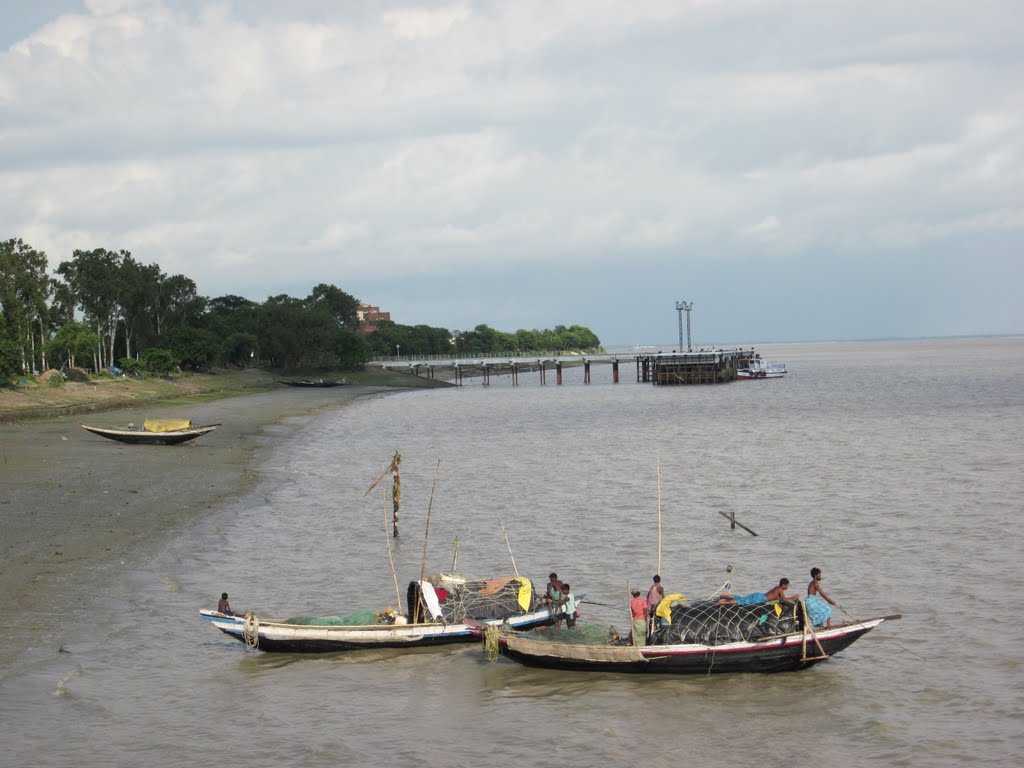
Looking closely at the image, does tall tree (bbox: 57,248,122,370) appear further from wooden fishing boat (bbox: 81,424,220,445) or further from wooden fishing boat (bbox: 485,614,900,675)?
wooden fishing boat (bbox: 485,614,900,675)

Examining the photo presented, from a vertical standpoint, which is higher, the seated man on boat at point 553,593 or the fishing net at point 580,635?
the seated man on boat at point 553,593

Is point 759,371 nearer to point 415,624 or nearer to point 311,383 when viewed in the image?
point 311,383

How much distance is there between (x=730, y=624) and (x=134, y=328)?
11298cm

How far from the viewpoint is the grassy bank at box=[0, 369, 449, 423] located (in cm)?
6819

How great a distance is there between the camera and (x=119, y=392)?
8594cm

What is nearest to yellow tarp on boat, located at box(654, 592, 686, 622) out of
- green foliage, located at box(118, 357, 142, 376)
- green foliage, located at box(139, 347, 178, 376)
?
green foliage, located at box(118, 357, 142, 376)

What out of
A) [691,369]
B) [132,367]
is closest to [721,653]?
[132,367]

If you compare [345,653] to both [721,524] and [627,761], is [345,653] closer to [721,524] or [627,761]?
[627,761]

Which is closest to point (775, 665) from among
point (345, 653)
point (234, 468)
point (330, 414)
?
point (345, 653)

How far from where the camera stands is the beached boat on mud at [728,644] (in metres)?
18.9

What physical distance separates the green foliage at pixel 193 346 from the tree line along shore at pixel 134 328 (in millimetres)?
113

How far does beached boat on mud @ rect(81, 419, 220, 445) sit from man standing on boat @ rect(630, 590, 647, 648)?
39209 millimetres

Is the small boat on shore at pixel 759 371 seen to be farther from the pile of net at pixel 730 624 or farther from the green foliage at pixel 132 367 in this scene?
the pile of net at pixel 730 624

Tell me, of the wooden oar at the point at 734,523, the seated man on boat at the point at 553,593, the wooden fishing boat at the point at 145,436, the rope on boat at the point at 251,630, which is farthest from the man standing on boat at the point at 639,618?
the wooden fishing boat at the point at 145,436
